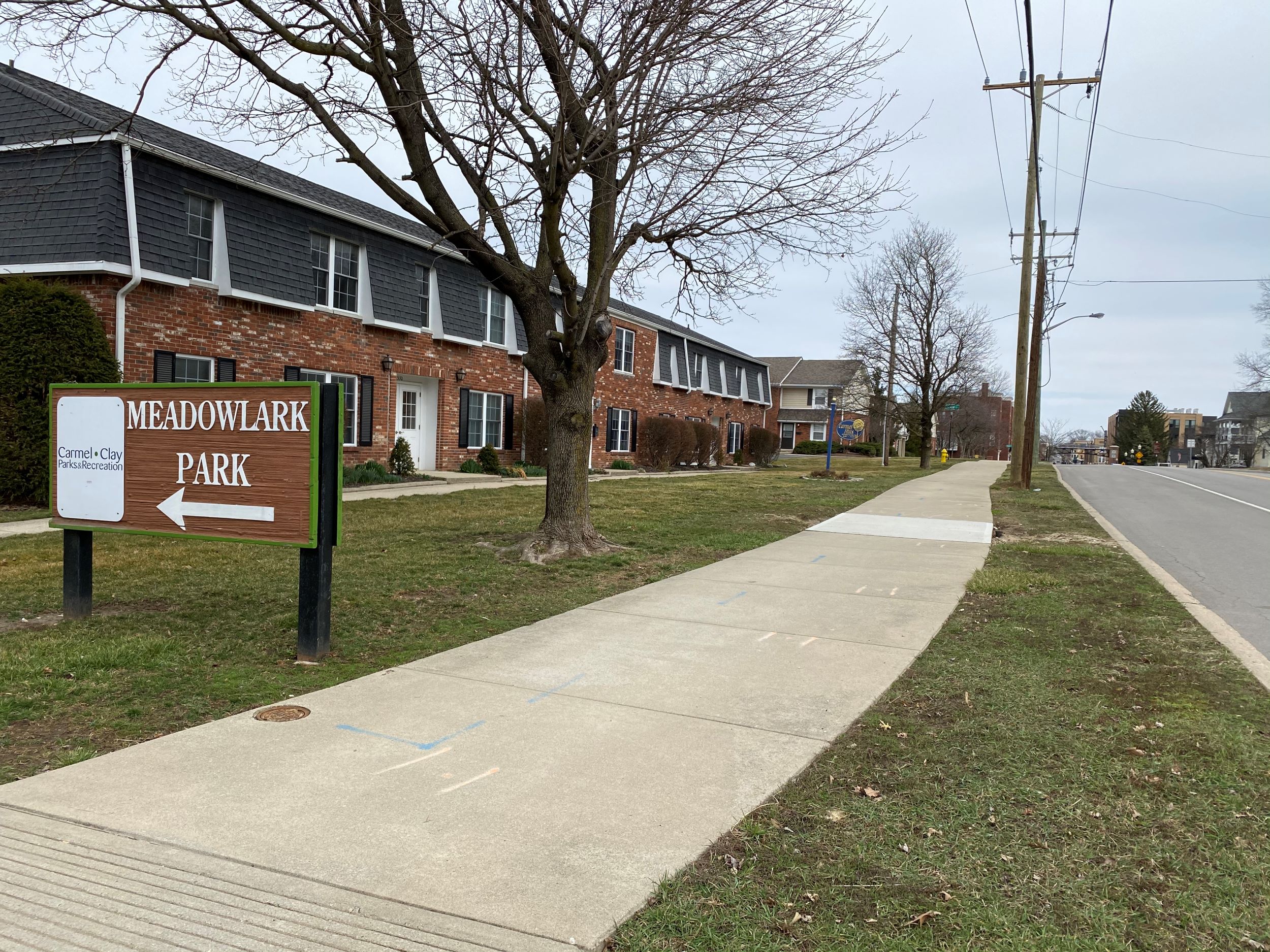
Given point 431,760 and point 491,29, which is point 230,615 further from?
point 491,29

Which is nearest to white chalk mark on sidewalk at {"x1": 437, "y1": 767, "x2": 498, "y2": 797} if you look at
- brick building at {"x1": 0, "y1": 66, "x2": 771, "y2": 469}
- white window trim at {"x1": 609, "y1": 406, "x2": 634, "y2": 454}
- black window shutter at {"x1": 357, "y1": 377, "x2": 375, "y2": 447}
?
brick building at {"x1": 0, "y1": 66, "x2": 771, "y2": 469}

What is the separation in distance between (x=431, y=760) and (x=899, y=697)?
2.62 metres

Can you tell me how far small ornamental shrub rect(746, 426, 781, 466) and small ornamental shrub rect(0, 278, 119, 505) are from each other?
29.7 metres

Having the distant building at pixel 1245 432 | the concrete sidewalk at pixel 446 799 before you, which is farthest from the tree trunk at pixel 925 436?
the distant building at pixel 1245 432

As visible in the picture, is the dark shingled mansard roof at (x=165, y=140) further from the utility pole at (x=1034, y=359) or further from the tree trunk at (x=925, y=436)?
the tree trunk at (x=925, y=436)

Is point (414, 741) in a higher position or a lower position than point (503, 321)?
lower

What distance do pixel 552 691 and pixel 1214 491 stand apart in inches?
993

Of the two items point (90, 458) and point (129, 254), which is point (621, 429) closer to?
point (129, 254)

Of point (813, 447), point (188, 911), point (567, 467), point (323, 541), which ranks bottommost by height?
point (188, 911)

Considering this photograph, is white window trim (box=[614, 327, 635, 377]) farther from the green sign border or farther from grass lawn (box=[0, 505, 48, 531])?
the green sign border

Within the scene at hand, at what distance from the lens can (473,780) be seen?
3.75 m

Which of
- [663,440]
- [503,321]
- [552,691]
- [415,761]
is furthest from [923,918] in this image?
[663,440]

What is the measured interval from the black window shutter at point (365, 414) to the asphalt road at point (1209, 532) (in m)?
14.7

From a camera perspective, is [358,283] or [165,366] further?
[358,283]
